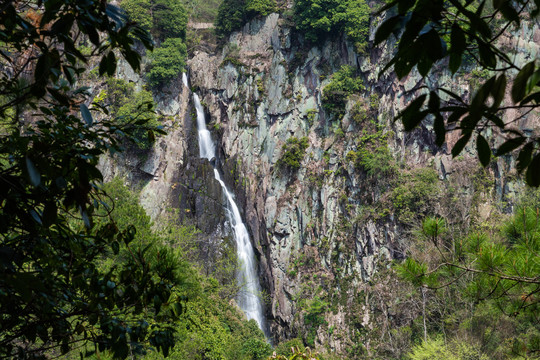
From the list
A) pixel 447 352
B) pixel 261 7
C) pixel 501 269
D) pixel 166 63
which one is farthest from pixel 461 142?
pixel 261 7

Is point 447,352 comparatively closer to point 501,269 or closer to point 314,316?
point 314,316

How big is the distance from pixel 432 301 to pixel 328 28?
Answer: 11.7 meters

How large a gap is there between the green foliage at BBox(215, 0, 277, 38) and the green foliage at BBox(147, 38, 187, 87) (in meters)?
2.53

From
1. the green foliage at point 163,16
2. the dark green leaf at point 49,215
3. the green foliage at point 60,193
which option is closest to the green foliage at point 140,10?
the green foliage at point 163,16

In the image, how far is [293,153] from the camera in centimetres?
1780

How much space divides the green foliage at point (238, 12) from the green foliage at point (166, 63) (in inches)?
99.7

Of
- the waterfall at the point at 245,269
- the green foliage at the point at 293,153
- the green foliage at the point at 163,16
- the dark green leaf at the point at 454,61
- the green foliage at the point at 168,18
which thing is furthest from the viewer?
the green foliage at the point at 168,18

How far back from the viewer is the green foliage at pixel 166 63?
63.2ft

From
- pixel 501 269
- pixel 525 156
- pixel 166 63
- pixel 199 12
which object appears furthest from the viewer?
pixel 199 12

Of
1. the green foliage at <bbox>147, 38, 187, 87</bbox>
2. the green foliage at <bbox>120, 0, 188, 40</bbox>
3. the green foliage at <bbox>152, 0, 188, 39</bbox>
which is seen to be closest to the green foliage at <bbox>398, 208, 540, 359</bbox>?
the green foliage at <bbox>147, 38, 187, 87</bbox>

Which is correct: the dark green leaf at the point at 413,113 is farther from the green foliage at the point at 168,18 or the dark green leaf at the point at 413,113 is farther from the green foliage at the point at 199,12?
the green foliage at the point at 199,12

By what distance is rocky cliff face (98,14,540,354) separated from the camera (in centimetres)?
1422

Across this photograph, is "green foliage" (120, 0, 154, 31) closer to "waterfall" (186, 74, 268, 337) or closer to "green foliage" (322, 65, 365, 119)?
"waterfall" (186, 74, 268, 337)

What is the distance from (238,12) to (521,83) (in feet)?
70.0
